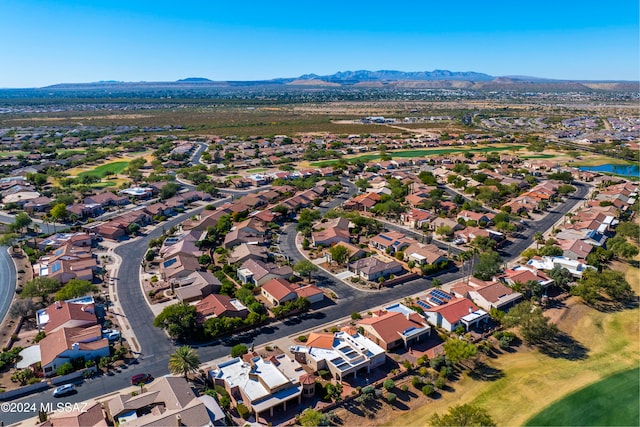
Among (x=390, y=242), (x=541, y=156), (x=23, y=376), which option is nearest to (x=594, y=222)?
(x=390, y=242)

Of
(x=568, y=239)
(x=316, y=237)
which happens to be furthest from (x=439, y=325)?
(x=568, y=239)

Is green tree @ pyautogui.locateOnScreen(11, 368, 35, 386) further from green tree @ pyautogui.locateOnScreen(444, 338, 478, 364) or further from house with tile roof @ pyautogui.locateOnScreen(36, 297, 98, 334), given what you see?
green tree @ pyautogui.locateOnScreen(444, 338, 478, 364)

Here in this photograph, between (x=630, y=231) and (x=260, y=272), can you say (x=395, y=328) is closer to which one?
(x=260, y=272)

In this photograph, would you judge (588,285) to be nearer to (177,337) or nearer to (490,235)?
(490,235)

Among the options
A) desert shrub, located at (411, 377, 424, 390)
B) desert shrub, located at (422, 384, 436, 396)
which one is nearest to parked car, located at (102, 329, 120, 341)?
desert shrub, located at (411, 377, 424, 390)

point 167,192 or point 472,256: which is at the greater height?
point 167,192
